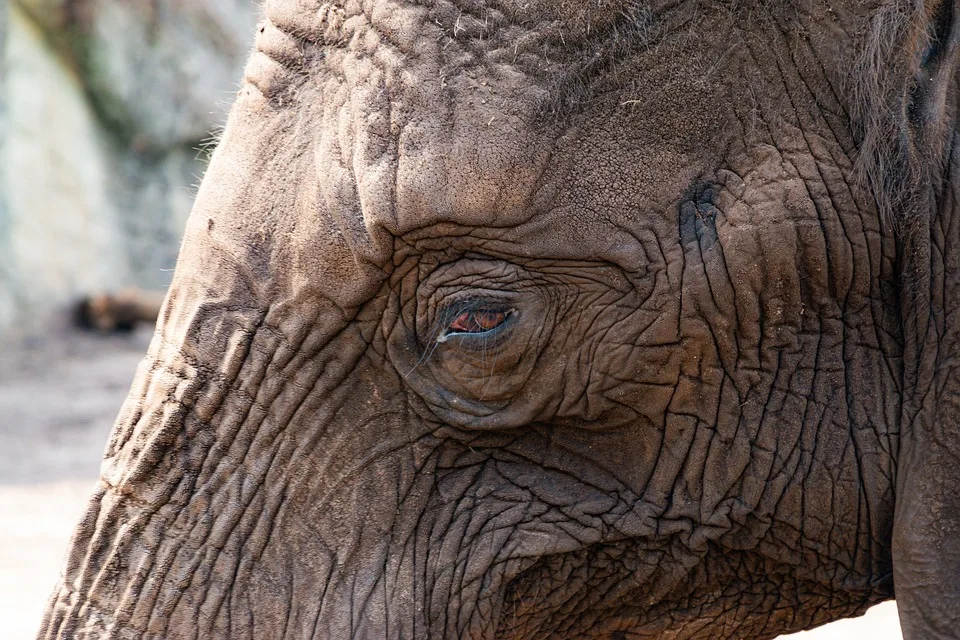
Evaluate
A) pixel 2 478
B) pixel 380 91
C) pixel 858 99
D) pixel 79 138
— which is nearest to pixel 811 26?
pixel 858 99

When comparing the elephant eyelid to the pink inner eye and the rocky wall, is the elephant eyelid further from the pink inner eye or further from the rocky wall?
the rocky wall

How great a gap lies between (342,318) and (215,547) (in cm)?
49

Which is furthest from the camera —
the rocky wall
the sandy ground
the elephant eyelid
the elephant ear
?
the rocky wall

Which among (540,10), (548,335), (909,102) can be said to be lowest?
(548,335)

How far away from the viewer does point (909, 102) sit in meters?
2.30

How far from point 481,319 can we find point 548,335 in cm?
13

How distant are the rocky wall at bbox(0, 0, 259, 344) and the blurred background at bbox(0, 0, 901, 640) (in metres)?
0.01

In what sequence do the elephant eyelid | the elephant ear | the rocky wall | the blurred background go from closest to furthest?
the elephant ear, the elephant eyelid, the blurred background, the rocky wall

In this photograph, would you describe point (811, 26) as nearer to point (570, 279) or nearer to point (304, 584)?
point (570, 279)

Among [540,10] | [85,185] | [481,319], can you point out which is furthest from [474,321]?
[85,185]

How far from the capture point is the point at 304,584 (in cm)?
244

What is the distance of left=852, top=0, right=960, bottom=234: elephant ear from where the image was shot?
88.6 inches

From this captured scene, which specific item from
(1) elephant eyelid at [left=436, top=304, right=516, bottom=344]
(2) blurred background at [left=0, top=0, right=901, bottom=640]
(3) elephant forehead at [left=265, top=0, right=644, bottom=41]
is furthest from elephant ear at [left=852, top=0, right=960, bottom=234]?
(2) blurred background at [left=0, top=0, right=901, bottom=640]

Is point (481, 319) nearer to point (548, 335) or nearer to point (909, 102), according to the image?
point (548, 335)
